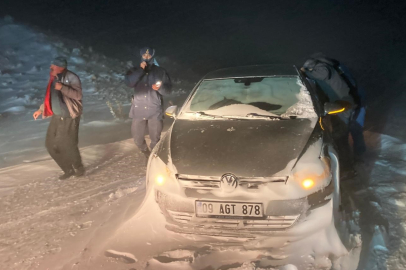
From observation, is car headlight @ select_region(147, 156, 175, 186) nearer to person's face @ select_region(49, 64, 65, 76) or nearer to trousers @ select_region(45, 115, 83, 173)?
trousers @ select_region(45, 115, 83, 173)

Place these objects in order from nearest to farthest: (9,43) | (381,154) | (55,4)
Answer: (381,154) → (9,43) → (55,4)

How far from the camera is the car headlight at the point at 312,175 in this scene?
290 cm

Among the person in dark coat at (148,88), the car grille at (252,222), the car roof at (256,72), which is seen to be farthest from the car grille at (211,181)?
the person in dark coat at (148,88)

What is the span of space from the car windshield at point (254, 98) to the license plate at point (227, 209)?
135 cm

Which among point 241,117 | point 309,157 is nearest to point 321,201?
point 309,157

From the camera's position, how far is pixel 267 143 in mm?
3312

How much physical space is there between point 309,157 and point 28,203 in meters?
3.48

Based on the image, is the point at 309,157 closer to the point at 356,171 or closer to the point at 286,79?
the point at 286,79

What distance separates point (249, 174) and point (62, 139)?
320 centimetres

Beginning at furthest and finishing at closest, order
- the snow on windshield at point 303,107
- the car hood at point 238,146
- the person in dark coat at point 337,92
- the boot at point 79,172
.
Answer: the boot at point 79,172
the person in dark coat at point 337,92
the snow on windshield at point 303,107
the car hood at point 238,146

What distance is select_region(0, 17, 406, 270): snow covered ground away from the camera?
2832 millimetres

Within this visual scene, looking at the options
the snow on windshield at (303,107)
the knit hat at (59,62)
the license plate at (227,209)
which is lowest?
the license plate at (227,209)

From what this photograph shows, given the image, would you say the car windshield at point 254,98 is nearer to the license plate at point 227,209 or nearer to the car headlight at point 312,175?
the car headlight at point 312,175

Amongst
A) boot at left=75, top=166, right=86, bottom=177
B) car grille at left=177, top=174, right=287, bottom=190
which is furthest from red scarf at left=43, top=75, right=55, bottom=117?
car grille at left=177, top=174, right=287, bottom=190
